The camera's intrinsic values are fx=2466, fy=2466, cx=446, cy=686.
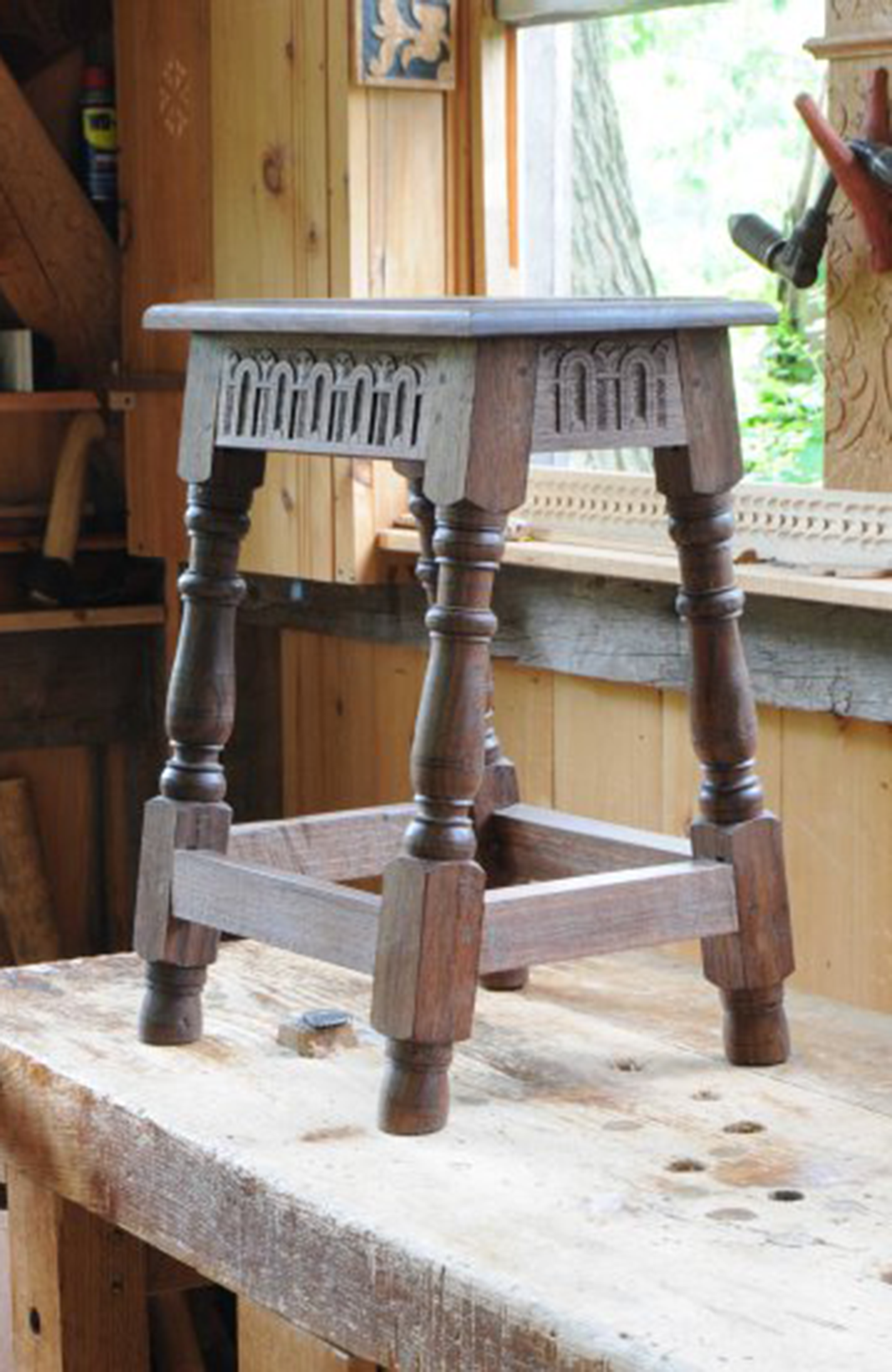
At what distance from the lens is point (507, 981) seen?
2295mm

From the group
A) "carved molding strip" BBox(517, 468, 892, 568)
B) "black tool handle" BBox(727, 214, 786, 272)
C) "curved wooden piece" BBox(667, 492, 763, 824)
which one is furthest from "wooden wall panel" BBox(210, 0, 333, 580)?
"curved wooden piece" BBox(667, 492, 763, 824)

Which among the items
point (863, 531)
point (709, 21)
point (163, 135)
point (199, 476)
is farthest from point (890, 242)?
point (163, 135)

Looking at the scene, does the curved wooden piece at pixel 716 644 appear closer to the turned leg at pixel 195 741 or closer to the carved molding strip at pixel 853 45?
the turned leg at pixel 195 741

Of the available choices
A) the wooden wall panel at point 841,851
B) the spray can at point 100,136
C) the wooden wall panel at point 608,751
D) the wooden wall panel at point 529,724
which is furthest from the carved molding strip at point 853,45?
the spray can at point 100,136

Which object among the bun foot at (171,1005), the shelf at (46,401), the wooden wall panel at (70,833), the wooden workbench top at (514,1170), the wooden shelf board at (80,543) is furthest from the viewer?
the wooden wall panel at (70,833)

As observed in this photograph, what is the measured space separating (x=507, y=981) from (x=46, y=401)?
2085 mm

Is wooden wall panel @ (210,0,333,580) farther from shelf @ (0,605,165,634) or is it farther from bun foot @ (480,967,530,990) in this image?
bun foot @ (480,967,530,990)

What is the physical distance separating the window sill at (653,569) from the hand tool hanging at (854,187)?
1.14 feet

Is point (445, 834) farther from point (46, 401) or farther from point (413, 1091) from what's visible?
point (46, 401)

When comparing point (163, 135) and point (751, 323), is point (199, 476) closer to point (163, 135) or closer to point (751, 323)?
point (751, 323)

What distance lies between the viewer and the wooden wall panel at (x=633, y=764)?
2.99m

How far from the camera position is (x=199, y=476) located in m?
1.98

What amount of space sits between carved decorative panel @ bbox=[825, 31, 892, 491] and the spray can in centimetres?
168

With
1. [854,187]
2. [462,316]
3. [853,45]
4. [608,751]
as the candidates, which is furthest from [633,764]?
[462,316]
